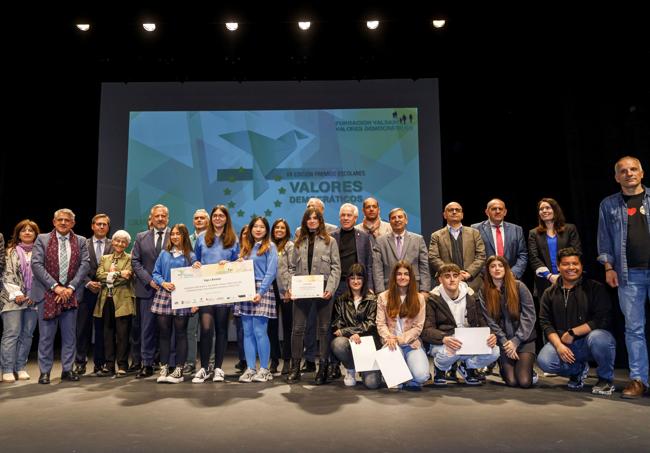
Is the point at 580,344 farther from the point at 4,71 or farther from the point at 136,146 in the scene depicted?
the point at 4,71

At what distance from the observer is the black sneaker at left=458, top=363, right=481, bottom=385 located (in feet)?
13.5

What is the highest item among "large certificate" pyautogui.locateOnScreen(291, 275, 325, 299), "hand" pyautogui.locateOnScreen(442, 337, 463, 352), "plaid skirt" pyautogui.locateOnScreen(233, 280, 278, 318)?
"large certificate" pyautogui.locateOnScreen(291, 275, 325, 299)

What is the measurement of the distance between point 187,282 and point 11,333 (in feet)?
5.87

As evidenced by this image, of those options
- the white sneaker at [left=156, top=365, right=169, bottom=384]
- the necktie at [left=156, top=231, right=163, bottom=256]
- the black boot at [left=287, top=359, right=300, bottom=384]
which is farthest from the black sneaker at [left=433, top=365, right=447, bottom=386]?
the necktie at [left=156, top=231, right=163, bottom=256]

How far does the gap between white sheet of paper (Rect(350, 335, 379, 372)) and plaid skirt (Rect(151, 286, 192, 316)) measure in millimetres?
1550

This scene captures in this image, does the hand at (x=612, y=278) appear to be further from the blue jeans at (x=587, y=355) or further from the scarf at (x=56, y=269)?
the scarf at (x=56, y=269)

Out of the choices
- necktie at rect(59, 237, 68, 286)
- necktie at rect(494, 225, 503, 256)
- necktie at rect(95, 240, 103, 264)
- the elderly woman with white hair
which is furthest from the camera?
necktie at rect(494, 225, 503, 256)

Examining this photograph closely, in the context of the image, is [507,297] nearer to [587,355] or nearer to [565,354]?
[565,354]

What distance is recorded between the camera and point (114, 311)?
462 cm

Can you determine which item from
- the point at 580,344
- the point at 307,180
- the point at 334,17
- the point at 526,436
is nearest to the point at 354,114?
the point at 307,180

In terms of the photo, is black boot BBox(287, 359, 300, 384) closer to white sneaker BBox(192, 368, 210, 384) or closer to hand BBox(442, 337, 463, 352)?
white sneaker BBox(192, 368, 210, 384)

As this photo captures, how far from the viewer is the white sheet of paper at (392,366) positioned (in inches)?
149

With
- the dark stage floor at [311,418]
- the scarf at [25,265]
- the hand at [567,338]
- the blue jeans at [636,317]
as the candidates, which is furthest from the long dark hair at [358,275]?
the scarf at [25,265]

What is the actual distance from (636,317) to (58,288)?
15.7 feet
